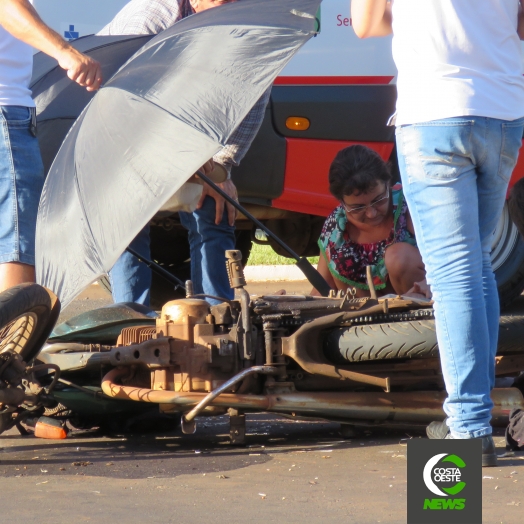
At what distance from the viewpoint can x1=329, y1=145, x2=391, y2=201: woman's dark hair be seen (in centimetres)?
436

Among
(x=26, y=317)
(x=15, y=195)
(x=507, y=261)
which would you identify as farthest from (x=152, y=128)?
(x=507, y=261)

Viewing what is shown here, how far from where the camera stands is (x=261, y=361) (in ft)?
11.8

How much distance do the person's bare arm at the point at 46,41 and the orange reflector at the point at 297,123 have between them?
220 centimetres

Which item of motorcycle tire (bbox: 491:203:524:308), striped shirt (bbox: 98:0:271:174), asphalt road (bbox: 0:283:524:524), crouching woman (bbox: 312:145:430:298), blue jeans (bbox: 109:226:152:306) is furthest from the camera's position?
motorcycle tire (bbox: 491:203:524:308)

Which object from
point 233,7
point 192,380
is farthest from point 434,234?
point 233,7

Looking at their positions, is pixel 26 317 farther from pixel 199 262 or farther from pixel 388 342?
pixel 199 262

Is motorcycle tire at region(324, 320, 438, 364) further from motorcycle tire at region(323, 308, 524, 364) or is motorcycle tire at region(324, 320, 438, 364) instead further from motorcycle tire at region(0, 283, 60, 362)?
motorcycle tire at region(0, 283, 60, 362)

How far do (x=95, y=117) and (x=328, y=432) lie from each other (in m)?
1.52

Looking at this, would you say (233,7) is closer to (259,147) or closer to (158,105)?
(158,105)

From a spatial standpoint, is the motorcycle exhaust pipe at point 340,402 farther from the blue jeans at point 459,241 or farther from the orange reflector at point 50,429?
the blue jeans at point 459,241

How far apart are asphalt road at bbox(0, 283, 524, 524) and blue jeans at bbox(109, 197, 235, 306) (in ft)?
2.87

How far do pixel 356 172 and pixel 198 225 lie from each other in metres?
0.87

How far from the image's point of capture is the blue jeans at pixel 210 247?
4766 mm

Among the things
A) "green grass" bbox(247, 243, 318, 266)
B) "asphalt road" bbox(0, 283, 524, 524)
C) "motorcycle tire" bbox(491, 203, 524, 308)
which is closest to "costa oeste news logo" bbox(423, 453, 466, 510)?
"asphalt road" bbox(0, 283, 524, 524)
